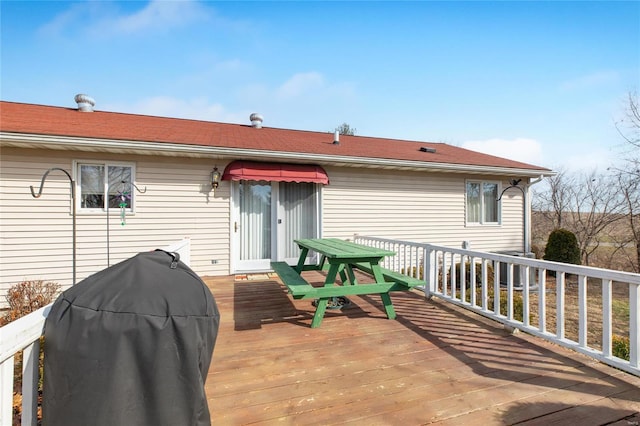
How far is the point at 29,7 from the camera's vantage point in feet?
22.1

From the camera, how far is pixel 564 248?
8281 millimetres

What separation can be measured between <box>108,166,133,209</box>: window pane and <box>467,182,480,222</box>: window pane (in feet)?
27.2

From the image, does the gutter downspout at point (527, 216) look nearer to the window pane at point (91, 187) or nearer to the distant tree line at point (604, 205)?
the distant tree line at point (604, 205)

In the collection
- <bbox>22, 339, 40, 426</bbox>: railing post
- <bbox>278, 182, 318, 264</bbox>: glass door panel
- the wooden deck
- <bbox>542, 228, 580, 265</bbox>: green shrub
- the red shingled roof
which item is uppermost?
the red shingled roof

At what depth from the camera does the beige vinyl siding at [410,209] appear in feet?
23.2

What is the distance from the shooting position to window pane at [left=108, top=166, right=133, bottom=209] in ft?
18.7

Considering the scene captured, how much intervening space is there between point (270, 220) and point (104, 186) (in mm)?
3248

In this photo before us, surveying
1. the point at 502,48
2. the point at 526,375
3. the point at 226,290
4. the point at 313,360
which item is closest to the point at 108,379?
the point at 313,360

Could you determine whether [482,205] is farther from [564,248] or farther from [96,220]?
[96,220]

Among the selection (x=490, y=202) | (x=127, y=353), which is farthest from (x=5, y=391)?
(x=490, y=202)

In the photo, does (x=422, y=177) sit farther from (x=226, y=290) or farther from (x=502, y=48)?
(x=226, y=290)

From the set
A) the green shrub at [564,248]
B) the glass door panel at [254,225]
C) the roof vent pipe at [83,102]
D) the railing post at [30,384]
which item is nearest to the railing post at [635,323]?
the railing post at [30,384]

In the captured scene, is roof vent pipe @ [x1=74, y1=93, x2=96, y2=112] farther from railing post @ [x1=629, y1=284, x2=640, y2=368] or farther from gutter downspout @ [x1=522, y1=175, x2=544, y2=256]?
gutter downspout @ [x1=522, y1=175, x2=544, y2=256]

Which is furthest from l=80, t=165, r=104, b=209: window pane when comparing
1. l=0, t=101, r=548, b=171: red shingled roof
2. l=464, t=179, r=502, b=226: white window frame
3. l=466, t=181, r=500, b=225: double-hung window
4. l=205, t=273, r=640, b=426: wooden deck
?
l=466, t=181, r=500, b=225: double-hung window
